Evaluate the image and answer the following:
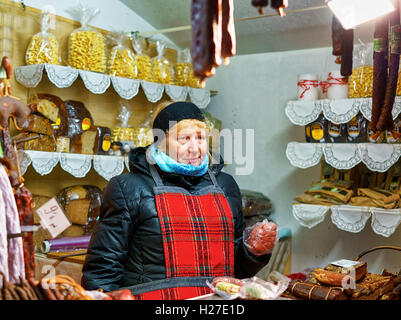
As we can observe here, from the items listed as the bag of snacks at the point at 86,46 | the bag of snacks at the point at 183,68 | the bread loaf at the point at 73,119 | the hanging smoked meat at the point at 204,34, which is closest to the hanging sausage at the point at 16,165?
the hanging smoked meat at the point at 204,34

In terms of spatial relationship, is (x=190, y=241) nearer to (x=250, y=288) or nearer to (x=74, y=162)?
(x=250, y=288)

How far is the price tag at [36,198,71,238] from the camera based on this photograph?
104 cm

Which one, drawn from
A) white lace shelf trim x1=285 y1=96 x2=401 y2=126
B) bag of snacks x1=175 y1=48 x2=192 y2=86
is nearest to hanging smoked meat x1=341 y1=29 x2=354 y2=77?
white lace shelf trim x1=285 y1=96 x2=401 y2=126

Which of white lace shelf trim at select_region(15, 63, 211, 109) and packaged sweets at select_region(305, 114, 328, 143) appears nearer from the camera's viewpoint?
white lace shelf trim at select_region(15, 63, 211, 109)

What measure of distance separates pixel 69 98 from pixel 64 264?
3.40 ft

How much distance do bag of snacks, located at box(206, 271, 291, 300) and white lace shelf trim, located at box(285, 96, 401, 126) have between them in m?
1.80

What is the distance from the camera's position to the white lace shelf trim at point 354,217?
2.74m

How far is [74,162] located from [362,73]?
1704mm

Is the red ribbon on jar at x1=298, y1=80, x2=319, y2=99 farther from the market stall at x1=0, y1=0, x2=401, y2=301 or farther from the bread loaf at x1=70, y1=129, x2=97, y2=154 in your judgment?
the bread loaf at x1=70, y1=129, x2=97, y2=154

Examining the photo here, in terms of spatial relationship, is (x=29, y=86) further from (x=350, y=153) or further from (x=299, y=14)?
(x=350, y=153)

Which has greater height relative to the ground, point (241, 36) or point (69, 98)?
point (241, 36)

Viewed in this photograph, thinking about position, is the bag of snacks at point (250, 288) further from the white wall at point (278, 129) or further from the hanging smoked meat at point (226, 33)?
the white wall at point (278, 129)

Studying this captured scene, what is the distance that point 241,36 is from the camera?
346 centimetres

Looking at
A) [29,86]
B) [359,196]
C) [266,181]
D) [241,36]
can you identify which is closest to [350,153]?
[359,196]
